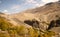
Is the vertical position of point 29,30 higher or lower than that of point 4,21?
lower

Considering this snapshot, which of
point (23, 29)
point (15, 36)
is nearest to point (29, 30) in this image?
point (23, 29)

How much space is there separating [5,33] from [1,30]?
2.44 feet

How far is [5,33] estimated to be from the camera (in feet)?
53.0

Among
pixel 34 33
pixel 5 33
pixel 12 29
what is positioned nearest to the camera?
pixel 5 33

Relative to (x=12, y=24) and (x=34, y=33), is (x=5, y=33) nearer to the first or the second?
(x=12, y=24)

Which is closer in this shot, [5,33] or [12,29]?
[5,33]

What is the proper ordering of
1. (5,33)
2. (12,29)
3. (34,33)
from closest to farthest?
1. (5,33)
2. (12,29)
3. (34,33)

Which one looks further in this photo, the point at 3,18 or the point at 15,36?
the point at 3,18

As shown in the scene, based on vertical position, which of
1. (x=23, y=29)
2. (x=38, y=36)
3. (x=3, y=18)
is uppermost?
(x=3, y=18)

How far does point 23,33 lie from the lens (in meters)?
17.2

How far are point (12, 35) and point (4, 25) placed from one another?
1739mm

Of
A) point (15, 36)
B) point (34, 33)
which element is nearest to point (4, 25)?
point (15, 36)

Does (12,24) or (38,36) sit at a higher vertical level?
(12,24)

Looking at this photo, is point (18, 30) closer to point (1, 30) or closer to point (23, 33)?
point (23, 33)
